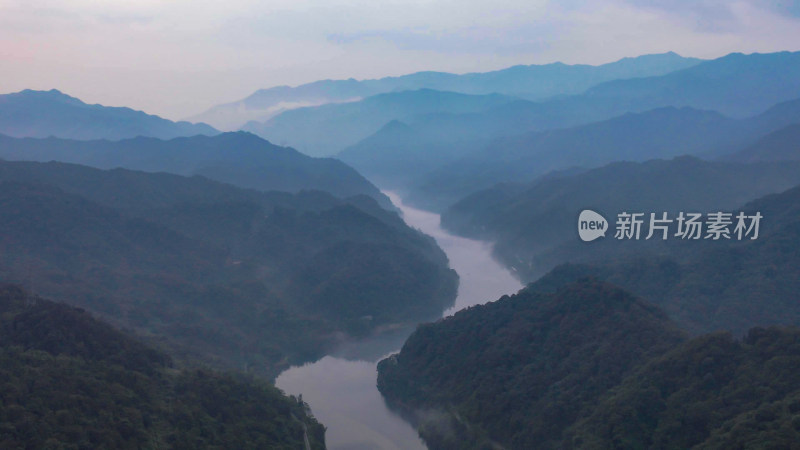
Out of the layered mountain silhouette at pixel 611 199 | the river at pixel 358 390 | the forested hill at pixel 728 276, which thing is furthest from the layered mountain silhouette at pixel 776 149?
the river at pixel 358 390

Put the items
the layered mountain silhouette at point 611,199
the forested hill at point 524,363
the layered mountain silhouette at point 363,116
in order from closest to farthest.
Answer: the forested hill at point 524,363, the layered mountain silhouette at point 611,199, the layered mountain silhouette at point 363,116

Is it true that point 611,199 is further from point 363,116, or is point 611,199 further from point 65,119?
point 363,116

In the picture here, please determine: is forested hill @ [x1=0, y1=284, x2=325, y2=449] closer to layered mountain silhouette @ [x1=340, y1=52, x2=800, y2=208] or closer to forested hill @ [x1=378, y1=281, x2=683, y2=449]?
forested hill @ [x1=378, y1=281, x2=683, y2=449]

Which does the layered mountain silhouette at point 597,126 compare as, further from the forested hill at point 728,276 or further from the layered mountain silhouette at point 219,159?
the forested hill at point 728,276

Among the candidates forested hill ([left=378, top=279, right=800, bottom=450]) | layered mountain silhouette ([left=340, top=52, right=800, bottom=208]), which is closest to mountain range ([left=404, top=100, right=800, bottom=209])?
layered mountain silhouette ([left=340, top=52, right=800, bottom=208])

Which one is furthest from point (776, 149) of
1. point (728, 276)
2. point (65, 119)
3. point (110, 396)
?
point (65, 119)
